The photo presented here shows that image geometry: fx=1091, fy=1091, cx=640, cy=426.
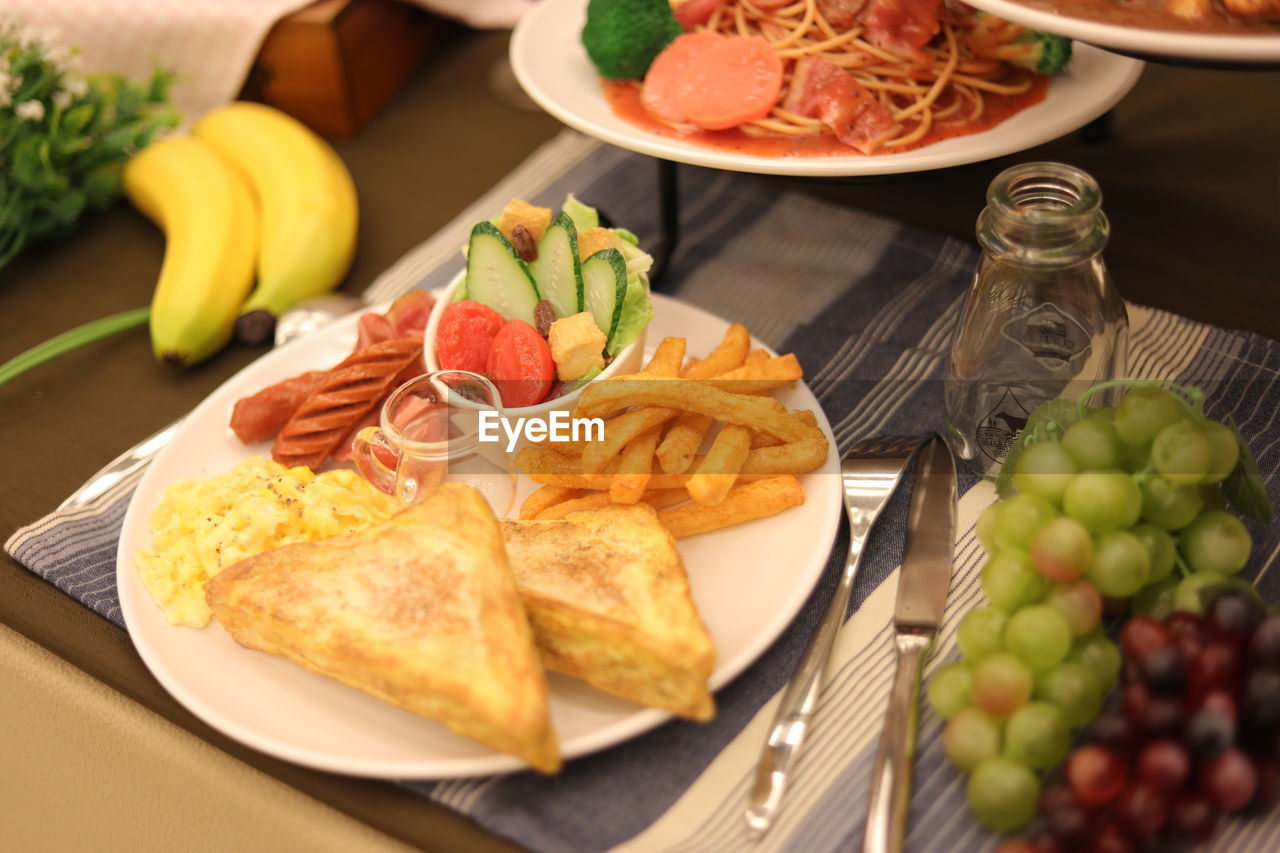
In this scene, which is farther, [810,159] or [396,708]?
[810,159]

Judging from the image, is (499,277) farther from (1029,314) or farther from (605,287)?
(1029,314)

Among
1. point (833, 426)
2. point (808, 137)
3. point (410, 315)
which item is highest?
point (808, 137)

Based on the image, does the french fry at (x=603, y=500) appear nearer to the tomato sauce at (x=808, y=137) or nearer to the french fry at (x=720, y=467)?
the french fry at (x=720, y=467)

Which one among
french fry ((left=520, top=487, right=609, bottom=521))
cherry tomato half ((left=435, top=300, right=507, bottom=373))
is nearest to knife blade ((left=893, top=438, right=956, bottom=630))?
french fry ((left=520, top=487, right=609, bottom=521))

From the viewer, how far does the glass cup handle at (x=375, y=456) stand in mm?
1817

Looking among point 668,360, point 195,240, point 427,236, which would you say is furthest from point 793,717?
point 195,240

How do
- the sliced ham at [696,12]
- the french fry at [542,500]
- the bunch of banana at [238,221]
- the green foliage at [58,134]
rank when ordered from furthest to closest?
the green foliage at [58,134] < the bunch of banana at [238,221] < the sliced ham at [696,12] < the french fry at [542,500]

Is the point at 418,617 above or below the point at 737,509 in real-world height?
above

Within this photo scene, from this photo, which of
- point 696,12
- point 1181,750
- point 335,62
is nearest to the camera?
point 1181,750

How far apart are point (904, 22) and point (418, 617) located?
1.40 m

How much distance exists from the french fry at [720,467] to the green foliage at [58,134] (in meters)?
1.77

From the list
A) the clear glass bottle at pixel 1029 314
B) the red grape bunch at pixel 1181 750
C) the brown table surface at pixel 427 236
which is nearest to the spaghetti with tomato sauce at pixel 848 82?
the brown table surface at pixel 427 236

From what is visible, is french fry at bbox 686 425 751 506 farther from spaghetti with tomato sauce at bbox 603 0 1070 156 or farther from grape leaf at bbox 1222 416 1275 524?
grape leaf at bbox 1222 416 1275 524

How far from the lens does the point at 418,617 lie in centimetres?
143
